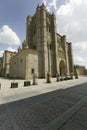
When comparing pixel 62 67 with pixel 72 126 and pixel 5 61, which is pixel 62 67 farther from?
pixel 72 126

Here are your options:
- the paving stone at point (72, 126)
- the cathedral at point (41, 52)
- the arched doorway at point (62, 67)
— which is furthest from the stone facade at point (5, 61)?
the paving stone at point (72, 126)

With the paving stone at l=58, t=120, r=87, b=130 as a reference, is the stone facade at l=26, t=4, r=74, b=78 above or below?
above

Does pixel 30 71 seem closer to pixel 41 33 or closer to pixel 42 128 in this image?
pixel 41 33

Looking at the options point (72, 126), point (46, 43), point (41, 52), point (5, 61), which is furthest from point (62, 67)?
point (72, 126)

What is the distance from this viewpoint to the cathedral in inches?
892

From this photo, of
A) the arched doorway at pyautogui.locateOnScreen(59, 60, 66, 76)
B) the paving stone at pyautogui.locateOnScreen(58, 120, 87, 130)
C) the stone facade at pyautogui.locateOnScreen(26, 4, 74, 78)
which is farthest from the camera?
the arched doorway at pyautogui.locateOnScreen(59, 60, 66, 76)

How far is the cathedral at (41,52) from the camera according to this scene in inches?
892

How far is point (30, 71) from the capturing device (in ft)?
72.0

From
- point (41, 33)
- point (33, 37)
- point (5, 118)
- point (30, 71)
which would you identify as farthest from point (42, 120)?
point (33, 37)

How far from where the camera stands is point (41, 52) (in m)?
25.6

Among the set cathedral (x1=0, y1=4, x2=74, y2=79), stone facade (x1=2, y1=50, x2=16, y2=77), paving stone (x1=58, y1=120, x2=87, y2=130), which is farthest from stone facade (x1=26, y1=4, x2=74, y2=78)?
paving stone (x1=58, y1=120, x2=87, y2=130)

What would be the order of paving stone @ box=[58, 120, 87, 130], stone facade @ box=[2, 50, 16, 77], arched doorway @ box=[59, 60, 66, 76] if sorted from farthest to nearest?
stone facade @ box=[2, 50, 16, 77]
arched doorway @ box=[59, 60, 66, 76]
paving stone @ box=[58, 120, 87, 130]

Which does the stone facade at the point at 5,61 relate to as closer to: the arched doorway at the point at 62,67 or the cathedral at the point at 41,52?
the cathedral at the point at 41,52

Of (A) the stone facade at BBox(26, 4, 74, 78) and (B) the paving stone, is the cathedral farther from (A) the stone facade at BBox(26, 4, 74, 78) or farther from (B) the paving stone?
(B) the paving stone
